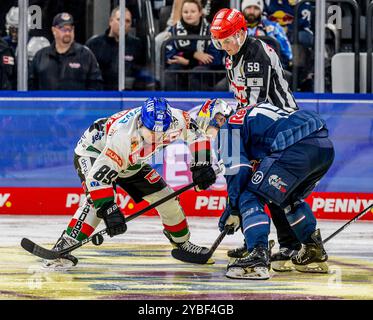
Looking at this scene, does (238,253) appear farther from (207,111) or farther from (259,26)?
(259,26)

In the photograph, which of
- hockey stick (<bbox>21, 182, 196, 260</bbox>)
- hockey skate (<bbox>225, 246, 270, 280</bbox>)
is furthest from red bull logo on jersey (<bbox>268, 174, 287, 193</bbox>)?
hockey stick (<bbox>21, 182, 196, 260</bbox>)

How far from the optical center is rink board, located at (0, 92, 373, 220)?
406 inches

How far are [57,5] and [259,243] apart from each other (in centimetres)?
393

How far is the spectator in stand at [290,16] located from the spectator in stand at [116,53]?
3.79 feet

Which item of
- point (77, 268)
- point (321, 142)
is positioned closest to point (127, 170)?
point (77, 268)

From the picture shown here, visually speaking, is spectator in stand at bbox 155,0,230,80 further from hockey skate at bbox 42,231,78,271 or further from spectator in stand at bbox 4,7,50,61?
hockey skate at bbox 42,231,78,271

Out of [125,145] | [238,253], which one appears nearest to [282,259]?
[238,253]

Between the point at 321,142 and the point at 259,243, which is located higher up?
the point at 321,142

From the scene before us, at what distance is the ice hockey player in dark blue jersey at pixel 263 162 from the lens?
6.99 meters

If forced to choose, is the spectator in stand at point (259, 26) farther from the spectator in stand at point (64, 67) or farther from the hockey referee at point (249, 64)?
the hockey referee at point (249, 64)

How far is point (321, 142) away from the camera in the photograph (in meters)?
7.14

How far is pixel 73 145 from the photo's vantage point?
1044cm

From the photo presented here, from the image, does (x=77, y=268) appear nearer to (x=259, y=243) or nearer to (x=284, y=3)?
(x=259, y=243)
